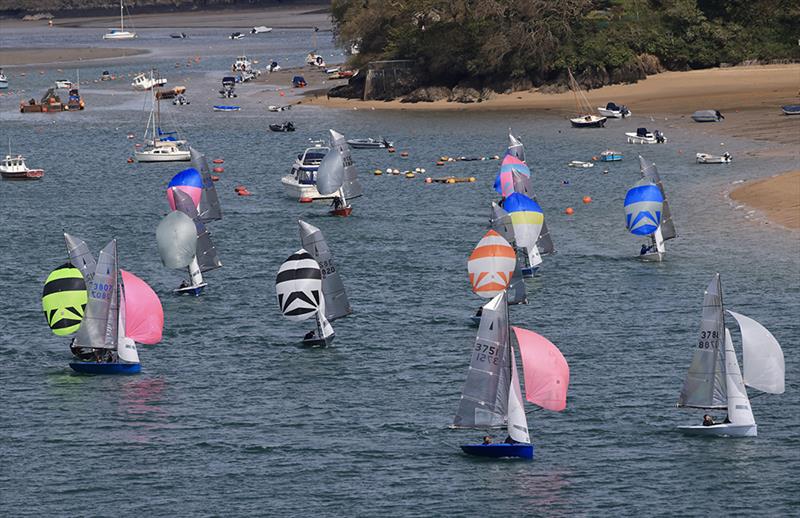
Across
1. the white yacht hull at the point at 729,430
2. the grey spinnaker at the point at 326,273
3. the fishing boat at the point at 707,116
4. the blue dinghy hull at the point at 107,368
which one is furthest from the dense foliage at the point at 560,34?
the white yacht hull at the point at 729,430

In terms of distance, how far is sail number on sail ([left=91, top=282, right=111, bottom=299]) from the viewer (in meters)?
66.9

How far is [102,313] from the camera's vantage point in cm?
6656

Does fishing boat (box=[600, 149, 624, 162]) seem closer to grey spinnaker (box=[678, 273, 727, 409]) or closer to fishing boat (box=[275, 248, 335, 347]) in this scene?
fishing boat (box=[275, 248, 335, 347])

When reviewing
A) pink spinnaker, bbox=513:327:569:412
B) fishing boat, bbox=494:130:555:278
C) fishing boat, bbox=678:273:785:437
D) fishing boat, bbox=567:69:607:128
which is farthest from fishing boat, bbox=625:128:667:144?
pink spinnaker, bbox=513:327:569:412

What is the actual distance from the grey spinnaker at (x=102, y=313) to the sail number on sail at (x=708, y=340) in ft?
86.0

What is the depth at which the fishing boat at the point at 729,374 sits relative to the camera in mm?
55969

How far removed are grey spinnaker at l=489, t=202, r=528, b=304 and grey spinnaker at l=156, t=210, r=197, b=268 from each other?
1618 centimetres

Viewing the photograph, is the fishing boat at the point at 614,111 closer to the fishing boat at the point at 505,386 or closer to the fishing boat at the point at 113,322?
the fishing boat at the point at 113,322

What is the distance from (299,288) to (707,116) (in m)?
86.5

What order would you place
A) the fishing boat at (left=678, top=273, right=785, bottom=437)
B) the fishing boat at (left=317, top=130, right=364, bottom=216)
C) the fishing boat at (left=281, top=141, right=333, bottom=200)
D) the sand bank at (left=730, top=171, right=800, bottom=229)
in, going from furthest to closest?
the fishing boat at (left=281, top=141, right=333, bottom=200) → the fishing boat at (left=317, top=130, right=364, bottom=216) → the sand bank at (left=730, top=171, right=800, bottom=229) → the fishing boat at (left=678, top=273, right=785, bottom=437)

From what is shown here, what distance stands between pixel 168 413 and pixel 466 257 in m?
32.7

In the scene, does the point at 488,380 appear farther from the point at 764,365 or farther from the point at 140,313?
the point at 140,313

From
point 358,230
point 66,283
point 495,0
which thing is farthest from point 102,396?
point 495,0

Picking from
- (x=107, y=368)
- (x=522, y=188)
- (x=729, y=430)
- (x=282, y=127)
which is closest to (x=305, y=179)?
(x=522, y=188)
